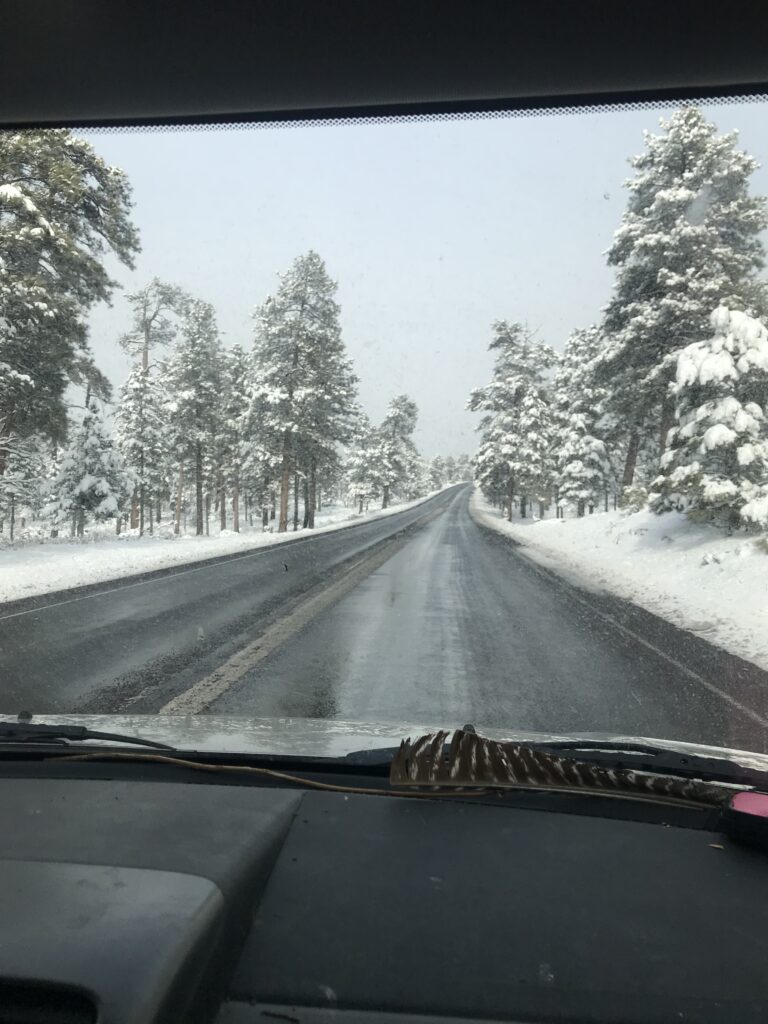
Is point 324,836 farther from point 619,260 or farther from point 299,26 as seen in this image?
point 619,260

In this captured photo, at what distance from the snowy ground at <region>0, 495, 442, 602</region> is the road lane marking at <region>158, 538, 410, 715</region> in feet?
16.8

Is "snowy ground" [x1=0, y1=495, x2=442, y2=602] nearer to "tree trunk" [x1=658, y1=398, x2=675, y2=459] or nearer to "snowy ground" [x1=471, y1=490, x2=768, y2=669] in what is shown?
"snowy ground" [x1=471, y1=490, x2=768, y2=669]

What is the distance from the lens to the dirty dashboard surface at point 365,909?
5.28 feet

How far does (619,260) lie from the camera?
24.5 m

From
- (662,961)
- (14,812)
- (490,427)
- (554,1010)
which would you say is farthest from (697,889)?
(490,427)

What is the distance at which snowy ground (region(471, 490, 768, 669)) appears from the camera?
10164 mm

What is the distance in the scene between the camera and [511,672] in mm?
7188

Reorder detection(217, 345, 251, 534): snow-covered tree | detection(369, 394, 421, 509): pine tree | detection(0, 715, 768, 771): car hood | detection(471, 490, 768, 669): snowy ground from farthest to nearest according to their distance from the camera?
detection(369, 394, 421, 509): pine tree
detection(217, 345, 251, 534): snow-covered tree
detection(471, 490, 768, 669): snowy ground
detection(0, 715, 768, 771): car hood

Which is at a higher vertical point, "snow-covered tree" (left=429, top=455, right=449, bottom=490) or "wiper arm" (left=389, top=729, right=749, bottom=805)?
"snow-covered tree" (left=429, top=455, right=449, bottom=490)

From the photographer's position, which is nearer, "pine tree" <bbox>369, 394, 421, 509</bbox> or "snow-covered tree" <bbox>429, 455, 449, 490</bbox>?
"pine tree" <bbox>369, 394, 421, 509</bbox>

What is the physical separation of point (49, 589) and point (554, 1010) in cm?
1404

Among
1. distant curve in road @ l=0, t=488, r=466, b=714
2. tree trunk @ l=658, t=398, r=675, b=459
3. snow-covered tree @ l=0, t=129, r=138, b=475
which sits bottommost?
distant curve in road @ l=0, t=488, r=466, b=714

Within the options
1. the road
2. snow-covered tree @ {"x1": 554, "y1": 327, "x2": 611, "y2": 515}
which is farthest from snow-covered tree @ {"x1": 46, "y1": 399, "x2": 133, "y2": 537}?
snow-covered tree @ {"x1": 554, "y1": 327, "x2": 611, "y2": 515}

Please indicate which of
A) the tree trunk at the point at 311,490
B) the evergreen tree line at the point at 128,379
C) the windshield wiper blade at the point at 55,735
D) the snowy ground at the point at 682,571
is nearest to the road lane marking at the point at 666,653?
the snowy ground at the point at 682,571
